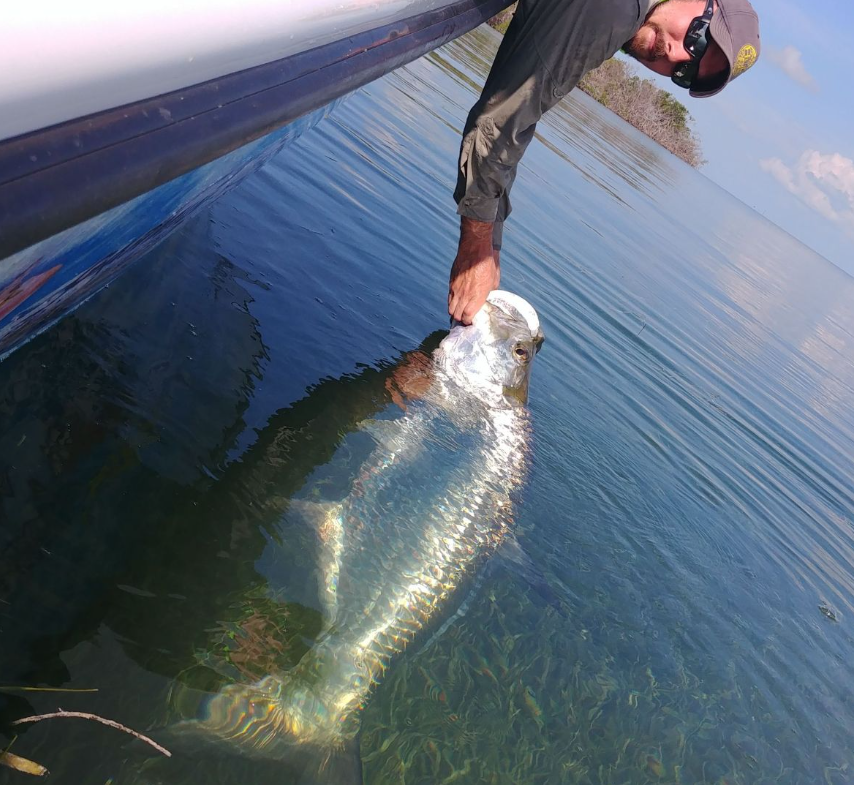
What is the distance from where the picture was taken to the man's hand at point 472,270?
4.71 meters

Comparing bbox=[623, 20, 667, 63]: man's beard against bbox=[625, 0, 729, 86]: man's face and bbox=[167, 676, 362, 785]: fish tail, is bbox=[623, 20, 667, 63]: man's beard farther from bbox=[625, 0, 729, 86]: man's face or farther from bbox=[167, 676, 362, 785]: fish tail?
bbox=[167, 676, 362, 785]: fish tail

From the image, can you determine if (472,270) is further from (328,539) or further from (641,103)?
(641,103)

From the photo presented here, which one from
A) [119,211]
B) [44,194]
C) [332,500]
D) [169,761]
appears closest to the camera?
[44,194]

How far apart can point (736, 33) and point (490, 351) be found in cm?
279

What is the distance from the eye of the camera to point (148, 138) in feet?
6.19

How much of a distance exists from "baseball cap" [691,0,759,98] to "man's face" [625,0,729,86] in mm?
49

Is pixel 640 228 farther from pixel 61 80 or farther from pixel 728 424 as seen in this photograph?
pixel 61 80

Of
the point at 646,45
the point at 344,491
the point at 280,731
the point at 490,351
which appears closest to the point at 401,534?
the point at 344,491

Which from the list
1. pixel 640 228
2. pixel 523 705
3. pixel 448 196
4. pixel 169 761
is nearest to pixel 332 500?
pixel 523 705

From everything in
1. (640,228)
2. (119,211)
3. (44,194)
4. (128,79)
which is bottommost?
(640,228)

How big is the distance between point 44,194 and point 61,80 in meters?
0.25

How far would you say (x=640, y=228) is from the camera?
703 inches

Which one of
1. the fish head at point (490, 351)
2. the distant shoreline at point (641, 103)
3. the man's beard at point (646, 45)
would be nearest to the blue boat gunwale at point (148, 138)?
the man's beard at point (646, 45)

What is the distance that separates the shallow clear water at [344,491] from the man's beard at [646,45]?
2.54 meters
